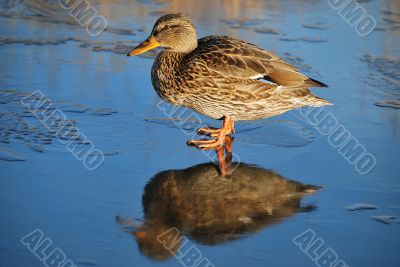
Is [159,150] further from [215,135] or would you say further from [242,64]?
[242,64]

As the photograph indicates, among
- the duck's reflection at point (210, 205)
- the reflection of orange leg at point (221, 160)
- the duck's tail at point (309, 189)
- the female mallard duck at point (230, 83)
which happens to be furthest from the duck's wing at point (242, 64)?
the duck's tail at point (309, 189)

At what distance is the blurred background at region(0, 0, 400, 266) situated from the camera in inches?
155

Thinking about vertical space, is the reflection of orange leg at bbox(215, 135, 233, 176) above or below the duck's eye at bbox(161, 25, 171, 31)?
below

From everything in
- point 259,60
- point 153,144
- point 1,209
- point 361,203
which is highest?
point 259,60

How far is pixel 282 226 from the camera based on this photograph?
165 inches

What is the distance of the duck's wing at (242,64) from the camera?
5777 mm

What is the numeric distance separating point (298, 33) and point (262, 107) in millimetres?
2874

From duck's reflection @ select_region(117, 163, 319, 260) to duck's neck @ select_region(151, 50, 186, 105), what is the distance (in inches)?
35.5

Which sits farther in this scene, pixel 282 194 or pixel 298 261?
pixel 282 194

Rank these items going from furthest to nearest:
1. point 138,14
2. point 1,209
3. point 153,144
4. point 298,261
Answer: point 138,14 < point 153,144 < point 1,209 < point 298,261

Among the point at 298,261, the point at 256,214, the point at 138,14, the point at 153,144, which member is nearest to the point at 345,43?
the point at 138,14

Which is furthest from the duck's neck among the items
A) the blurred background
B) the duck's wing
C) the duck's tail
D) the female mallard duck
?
the duck's tail

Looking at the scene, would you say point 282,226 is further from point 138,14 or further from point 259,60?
point 138,14

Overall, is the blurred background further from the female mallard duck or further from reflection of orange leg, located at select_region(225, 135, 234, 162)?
the female mallard duck
